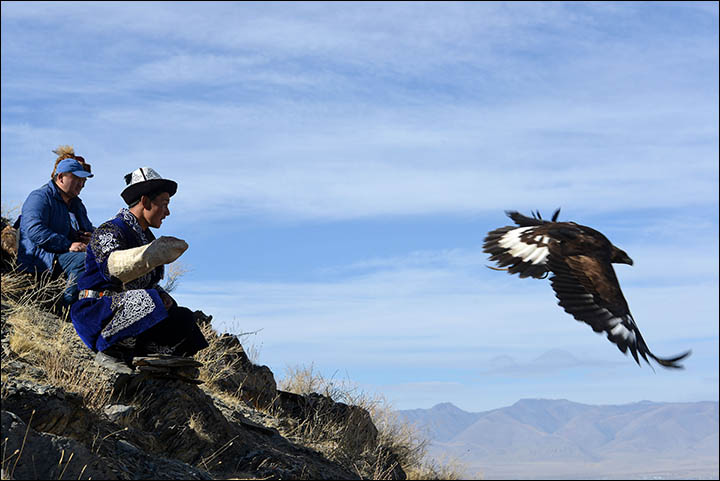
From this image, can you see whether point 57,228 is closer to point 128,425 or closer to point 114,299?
point 114,299

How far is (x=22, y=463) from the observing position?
518cm

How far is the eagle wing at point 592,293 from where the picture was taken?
7188 mm

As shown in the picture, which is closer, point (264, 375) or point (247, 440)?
point (247, 440)

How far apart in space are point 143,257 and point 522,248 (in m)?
3.37

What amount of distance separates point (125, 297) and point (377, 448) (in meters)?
4.94

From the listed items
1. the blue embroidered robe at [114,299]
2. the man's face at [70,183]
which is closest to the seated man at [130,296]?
the blue embroidered robe at [114,299]

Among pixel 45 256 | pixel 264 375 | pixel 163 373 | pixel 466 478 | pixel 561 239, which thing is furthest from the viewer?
pixel 466 478

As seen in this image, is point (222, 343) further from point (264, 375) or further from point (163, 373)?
point (163, 373)

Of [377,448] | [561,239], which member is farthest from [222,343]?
[561,239]

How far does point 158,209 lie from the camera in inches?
269

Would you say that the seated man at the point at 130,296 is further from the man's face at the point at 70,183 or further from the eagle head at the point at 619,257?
the eagle head at the point at 619,257

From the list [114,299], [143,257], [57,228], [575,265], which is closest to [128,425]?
[114,299]

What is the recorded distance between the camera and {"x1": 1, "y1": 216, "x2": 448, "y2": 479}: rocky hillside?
5.69 m

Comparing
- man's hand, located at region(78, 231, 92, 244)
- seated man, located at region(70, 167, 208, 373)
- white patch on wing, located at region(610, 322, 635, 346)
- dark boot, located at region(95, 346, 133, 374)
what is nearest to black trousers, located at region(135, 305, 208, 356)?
seated man, located at region(70, 167, 208, 373)
